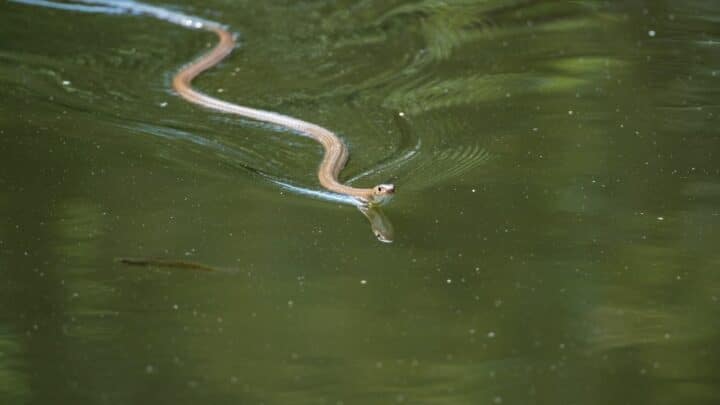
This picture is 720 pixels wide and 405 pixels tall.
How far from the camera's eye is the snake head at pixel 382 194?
7.46m

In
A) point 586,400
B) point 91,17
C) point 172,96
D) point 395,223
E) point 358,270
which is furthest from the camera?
point 91,17

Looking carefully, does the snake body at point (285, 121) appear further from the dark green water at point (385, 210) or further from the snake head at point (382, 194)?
the dark green water at point (385, 210)

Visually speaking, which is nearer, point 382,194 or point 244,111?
point 382,194

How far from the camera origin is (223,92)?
31.6 feet

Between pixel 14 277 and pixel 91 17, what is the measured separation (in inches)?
197

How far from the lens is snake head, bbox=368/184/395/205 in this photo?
294 inches

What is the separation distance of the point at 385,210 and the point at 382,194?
0.17 m

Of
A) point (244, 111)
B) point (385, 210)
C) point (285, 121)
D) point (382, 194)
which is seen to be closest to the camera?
point (385, 210)

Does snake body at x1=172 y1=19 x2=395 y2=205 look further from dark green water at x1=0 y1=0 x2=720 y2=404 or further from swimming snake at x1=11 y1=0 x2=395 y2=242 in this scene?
dark green water at x1=0 y1=0 x2=720 y2=404

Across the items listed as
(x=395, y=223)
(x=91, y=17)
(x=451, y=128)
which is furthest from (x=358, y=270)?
(x=91, y=17)

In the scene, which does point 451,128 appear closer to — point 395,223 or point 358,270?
point 395,223

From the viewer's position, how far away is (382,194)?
24.6ft

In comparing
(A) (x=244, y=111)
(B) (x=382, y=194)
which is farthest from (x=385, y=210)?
(A) (x=244, y=111)

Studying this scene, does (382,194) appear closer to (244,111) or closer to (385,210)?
(385,210)
